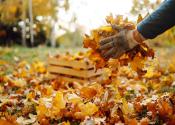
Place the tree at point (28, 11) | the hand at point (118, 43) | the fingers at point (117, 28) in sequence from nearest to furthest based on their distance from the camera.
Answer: the hand at point (118, 43)
the fingers at point (117, 28)
the tree at point (28, 11)

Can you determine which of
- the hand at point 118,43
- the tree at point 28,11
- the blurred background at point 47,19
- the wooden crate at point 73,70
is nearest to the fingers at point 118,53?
the hand at point 118,43

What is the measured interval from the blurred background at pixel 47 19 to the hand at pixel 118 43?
6.61 m

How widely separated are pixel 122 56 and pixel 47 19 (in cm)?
919

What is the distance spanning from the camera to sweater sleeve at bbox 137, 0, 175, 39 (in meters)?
2.82

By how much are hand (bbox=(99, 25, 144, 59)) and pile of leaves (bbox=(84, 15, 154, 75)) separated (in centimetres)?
9

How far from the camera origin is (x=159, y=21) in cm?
288

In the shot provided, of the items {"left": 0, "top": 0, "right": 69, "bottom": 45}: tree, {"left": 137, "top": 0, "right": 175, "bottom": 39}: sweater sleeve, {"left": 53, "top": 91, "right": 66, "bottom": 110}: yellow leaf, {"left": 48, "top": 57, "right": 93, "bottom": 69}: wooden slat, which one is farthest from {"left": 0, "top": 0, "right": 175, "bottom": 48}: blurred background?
{"left": 53, "top": 91, "right": 66, "bottom": 110}: yellow leaf

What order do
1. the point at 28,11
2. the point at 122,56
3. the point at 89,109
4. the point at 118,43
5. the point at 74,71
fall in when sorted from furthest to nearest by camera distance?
the point at 28,11, the point at 74,71, the point at 122,56, the point at 118,43, the point at 89,109

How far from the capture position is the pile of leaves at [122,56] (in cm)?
332

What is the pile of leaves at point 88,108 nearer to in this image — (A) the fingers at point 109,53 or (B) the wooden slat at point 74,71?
(A) the fingers at point 109,53

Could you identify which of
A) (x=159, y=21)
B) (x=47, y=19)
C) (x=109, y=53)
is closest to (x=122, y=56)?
(x=109, y=53)

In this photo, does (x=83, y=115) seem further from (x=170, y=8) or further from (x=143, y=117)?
(x=170, y=8)

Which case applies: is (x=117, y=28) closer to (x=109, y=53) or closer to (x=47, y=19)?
(x=109, y=53)

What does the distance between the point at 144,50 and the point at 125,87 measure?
2.50ft
